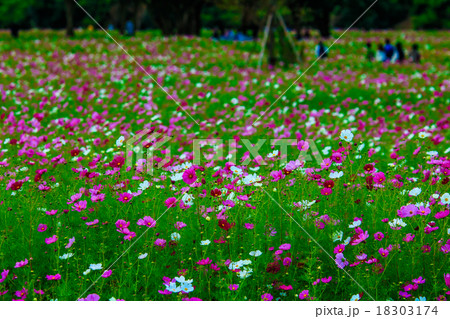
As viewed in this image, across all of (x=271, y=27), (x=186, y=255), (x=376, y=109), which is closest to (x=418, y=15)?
(x=271, y=27)

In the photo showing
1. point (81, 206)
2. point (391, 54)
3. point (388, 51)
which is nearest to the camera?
point (81, 206)

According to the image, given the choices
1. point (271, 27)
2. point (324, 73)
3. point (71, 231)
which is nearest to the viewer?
point (71, 231)

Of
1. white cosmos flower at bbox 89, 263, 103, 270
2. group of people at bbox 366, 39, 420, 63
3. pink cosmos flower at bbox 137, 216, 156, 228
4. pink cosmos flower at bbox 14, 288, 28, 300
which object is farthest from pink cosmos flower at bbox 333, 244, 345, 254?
group of people at bbox 366, 39, 420, 63

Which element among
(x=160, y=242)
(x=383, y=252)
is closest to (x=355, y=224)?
(x=383, y=252)

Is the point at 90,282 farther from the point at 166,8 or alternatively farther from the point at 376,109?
the point at 166,8

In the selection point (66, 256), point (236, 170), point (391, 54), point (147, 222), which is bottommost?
point (66, 256)

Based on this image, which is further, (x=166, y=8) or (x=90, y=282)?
(x=166, y=8)

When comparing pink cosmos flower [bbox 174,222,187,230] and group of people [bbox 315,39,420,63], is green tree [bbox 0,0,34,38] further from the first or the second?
pink cosmos flower [bbox 174,222,187,230]

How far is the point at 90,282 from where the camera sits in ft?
11.1

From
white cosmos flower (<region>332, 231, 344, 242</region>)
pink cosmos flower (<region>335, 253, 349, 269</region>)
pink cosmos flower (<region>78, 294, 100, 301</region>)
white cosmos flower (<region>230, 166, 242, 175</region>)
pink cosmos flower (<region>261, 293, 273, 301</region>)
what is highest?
white cosmos flower (<region>230, 166, 242, 175</region>)

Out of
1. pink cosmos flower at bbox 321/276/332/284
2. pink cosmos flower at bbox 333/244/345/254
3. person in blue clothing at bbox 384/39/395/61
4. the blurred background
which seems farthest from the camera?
the blurred background

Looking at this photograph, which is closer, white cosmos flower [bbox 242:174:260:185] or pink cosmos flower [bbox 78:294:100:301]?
pink cosmos flower [bbox 78:294:100:301]

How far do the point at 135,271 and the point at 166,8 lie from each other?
2798 cm

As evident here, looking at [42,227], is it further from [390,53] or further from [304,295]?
[390,53]
